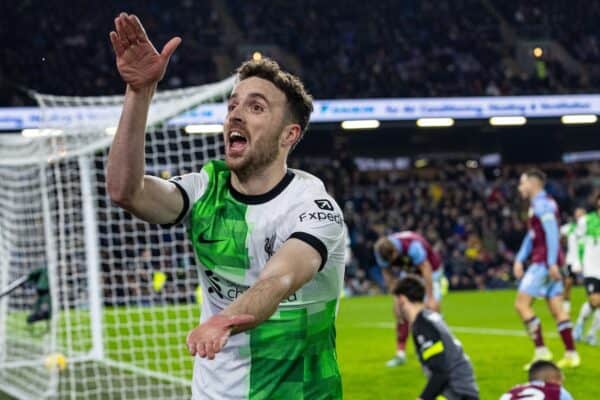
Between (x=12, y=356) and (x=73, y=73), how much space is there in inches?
706

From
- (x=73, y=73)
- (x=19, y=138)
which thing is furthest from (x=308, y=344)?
(x=73, y=73)

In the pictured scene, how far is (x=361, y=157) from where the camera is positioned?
36.1m

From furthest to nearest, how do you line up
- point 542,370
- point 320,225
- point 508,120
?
point 508,120
point 542,370
point 320,225

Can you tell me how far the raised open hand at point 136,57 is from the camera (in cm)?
304

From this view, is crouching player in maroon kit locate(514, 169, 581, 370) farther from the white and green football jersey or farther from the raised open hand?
the raised open hand

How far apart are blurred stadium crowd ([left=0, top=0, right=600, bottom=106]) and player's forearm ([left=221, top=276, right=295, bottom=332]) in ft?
87.9

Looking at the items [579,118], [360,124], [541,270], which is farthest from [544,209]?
[579,118]

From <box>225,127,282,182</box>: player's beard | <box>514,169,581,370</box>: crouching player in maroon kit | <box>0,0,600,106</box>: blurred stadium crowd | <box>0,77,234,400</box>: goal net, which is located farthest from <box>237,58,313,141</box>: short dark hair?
<box>0,0,600,106</box>: blurred stadium crowd

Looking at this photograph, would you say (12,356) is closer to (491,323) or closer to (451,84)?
(491,323)

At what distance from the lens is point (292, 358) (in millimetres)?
3492

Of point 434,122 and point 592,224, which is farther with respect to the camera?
point 434,122

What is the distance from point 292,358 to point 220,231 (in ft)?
1.60

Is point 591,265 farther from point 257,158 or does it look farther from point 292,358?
point 257,158

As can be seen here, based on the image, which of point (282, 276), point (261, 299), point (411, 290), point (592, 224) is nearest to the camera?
point (261, 299)
